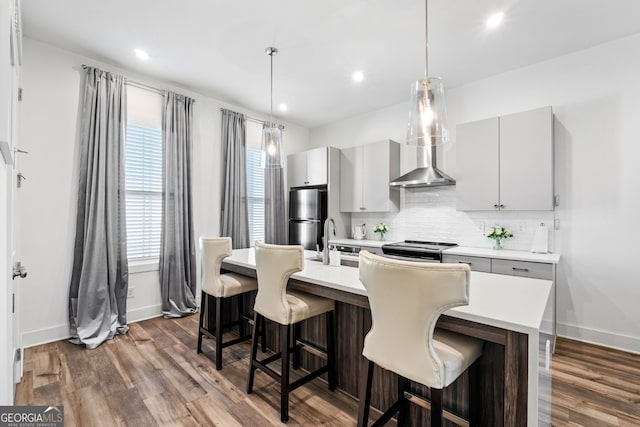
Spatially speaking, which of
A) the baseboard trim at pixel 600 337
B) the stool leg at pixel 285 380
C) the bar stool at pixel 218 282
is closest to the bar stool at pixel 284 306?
the stool leg at pixel 285 380

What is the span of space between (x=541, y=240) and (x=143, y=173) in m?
4.55

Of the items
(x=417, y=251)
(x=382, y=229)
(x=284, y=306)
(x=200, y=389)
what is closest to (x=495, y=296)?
(x=284, y=306)

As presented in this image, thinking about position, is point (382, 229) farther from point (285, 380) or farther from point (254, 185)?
point (285, 380)

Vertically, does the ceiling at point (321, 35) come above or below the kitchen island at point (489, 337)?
above

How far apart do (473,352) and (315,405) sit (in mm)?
1130

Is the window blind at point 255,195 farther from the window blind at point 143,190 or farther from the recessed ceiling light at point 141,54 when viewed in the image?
the recessed ceiling light at point 141,54

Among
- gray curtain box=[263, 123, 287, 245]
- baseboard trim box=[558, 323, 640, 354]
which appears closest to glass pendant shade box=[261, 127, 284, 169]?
gray curtain box=[263, 123, 287, 245]

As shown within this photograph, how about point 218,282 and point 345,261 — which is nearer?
point 218,282

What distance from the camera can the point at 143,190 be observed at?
11.8 ft

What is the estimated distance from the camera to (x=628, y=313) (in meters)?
2.83

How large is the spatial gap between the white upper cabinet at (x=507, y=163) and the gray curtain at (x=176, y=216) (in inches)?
134

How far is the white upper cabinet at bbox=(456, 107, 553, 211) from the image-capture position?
3039 millimetres

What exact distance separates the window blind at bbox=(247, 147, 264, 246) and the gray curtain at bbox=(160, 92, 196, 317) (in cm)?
101

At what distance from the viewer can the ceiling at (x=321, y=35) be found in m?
2.41
